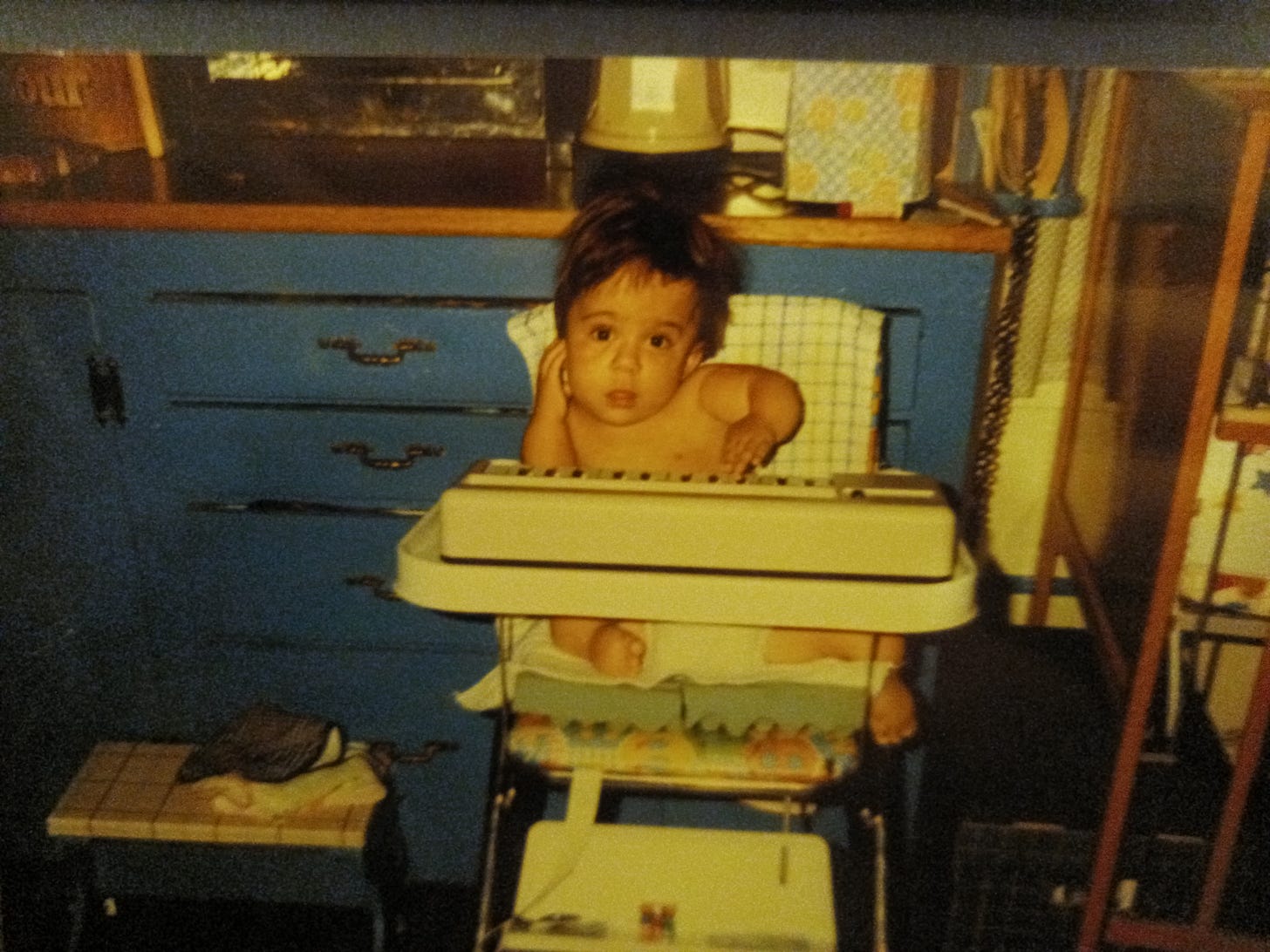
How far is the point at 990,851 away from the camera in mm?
1145

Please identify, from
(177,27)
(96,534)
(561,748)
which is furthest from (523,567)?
(96,534)

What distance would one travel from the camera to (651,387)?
105cm

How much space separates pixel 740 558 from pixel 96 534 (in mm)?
951

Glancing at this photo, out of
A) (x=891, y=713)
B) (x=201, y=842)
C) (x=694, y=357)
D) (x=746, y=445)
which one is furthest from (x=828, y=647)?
(x=201, y=842)

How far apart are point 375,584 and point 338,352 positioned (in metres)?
0.30

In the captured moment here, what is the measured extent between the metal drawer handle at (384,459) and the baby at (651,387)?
183mm

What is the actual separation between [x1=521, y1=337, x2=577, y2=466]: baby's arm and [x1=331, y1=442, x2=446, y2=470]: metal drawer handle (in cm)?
19

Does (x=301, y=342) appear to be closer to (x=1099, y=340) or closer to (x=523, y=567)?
(x=523, y=567)

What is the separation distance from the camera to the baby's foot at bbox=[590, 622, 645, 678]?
1.03 metres

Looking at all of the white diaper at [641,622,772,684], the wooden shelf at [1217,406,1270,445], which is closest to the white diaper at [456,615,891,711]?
the white diaper at [641,622,772,684]

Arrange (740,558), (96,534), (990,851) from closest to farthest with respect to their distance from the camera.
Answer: (740,558), (990,851), (96,534)

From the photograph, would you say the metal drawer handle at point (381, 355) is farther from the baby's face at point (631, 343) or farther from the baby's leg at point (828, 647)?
the baby's leg at point (828, 647)

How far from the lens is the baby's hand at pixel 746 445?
1.04 meters

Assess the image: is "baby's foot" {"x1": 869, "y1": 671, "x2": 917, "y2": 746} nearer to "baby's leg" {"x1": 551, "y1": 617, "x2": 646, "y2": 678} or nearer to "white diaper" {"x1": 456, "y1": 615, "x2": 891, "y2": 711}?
"white diaper" {"x1": 456, "y1": 615, "x2": 891, "y2": 711}
